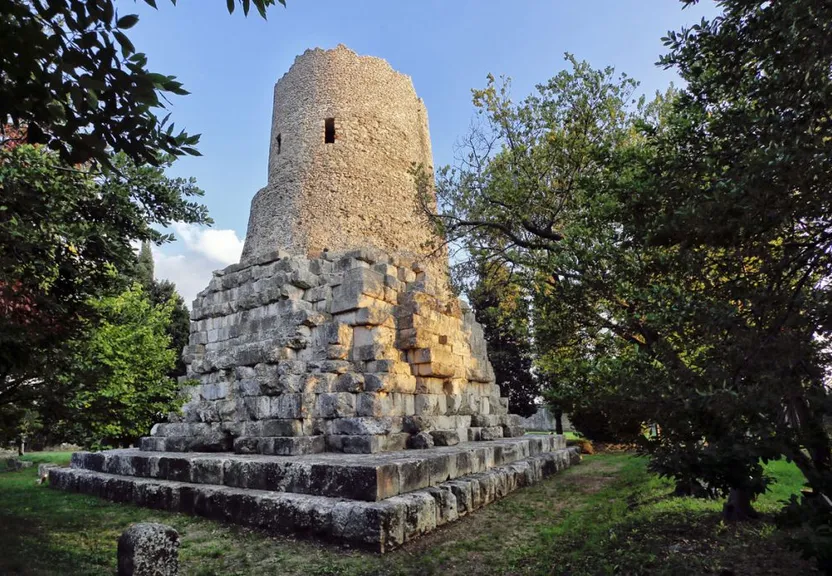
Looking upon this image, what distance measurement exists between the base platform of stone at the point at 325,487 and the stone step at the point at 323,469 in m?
0.01

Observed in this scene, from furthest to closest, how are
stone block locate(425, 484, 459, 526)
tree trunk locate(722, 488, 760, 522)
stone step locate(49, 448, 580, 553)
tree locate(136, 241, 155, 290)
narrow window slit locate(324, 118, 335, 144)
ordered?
tree locate(136, 241, 155, 290) → narrow window slit locate(324, 118, 335, 144) → stone block locate(425, 484, 459, 526) → tree trunk locate(722, 488, 760, 522) → stone step locate(49, 448, 580, 553)

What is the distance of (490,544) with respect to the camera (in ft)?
17.0

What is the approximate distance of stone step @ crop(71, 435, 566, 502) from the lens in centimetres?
526

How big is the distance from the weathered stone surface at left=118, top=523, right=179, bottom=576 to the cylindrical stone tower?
6162 millimetres

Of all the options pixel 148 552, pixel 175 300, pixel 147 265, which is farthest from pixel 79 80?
pixel 147 265

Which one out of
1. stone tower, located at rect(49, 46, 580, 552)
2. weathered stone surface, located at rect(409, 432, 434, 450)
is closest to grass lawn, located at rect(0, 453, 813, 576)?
stone tower, located at rect(49, 46, 580, 552)

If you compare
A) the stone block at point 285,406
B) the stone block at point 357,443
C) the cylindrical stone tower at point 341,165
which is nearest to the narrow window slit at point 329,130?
the cylindrical stone tower at point 341,165

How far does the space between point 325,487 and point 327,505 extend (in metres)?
0.40

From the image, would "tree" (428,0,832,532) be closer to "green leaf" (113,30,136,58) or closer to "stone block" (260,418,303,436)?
"green leaf" (113,30,136,58)

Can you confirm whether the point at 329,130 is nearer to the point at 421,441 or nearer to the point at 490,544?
the point at 421,441

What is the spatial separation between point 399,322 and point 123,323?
1054 centimetres

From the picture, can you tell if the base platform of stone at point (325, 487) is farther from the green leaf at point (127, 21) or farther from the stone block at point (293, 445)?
the green leaf at point (127, 21)

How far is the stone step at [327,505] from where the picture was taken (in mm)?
4805

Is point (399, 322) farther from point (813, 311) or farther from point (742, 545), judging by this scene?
point (813, 311)
